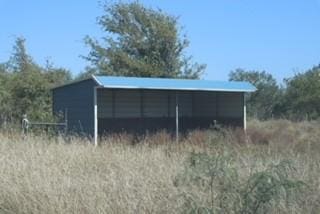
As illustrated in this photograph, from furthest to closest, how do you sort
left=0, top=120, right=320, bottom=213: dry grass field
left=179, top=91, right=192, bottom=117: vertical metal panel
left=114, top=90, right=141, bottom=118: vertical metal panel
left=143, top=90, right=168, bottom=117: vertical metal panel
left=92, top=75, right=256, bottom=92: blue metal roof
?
left=179, top=91, right=192, bottom=117: vertical metal panel → left=143, top=90, right=168, bottom=117: vertical metal panel → left=114, top=90, right=141, bottom=118: vertical metal panel → left=92, top=75, right=256, bottom=92: blue metal roof → left=0, top=120, right=320, bottom=213: dry grass field

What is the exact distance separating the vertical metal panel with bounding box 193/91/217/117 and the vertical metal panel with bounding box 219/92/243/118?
1.27ft

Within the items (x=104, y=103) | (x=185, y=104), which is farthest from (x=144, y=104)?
(x=185, y=104)

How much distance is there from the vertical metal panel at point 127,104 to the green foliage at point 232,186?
20917mm

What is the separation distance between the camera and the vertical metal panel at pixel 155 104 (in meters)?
29.1

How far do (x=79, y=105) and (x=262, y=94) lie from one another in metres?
44.9

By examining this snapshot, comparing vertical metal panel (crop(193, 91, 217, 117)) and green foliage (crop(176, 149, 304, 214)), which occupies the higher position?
vertical metal panel (crop(193, 91, 217, 117))

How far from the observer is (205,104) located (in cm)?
3197

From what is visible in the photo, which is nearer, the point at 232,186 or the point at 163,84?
the point at 232,186

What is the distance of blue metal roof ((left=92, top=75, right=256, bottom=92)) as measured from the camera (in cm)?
2452

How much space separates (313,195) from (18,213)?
384 centimetres

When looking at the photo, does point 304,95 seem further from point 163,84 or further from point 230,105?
point 163,84

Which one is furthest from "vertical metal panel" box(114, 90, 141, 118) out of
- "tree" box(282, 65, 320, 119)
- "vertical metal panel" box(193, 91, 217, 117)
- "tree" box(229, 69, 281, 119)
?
"tree" box(229, 69, 281, 119)

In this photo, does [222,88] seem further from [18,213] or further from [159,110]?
[18,213]

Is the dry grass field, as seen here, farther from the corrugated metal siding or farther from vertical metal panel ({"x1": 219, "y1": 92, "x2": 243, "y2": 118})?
vertical metal panel ({"x1": 219, "y1": 92, "x2": 243, "y2": 118})
